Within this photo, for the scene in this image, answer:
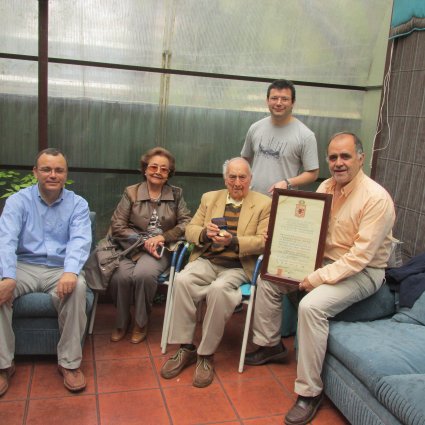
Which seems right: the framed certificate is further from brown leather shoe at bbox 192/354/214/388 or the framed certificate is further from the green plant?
the green plant

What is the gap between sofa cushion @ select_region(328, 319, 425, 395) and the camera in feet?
6.76

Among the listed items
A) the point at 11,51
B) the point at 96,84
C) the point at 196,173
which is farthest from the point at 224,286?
the point at 11,51

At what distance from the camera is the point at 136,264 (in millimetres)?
3027

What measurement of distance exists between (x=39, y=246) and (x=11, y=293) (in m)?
0.36

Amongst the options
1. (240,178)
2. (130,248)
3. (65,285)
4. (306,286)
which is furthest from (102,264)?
(306,286)

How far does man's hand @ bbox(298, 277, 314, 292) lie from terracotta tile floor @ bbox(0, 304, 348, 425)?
0.60m

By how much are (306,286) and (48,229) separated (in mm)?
1554

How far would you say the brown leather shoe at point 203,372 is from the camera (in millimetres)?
2576

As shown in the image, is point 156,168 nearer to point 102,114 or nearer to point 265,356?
point 102,114

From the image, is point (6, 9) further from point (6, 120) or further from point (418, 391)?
point (418, 391)

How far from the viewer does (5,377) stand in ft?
7.98

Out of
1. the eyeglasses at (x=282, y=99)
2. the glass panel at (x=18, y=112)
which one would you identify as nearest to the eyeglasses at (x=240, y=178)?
the eyeglasses at (x=282, y=99)

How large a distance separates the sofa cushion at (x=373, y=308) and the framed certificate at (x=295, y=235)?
307 mm

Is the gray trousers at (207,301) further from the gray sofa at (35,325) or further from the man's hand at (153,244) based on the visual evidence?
the gray sofa at (35,325)
